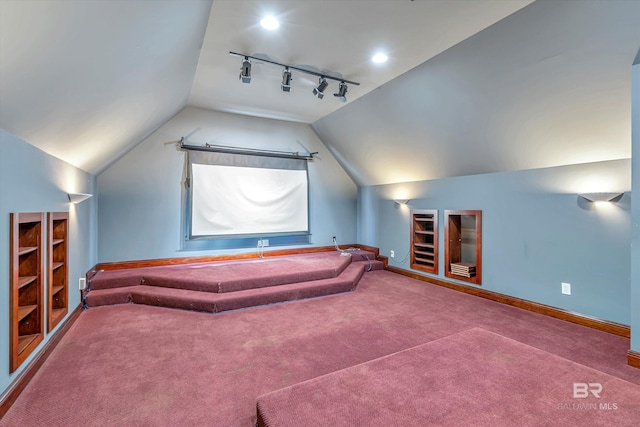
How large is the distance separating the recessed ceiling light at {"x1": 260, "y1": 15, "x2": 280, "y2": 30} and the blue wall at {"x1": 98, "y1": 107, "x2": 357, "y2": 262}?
3.02 meters

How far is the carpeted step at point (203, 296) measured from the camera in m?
3.88

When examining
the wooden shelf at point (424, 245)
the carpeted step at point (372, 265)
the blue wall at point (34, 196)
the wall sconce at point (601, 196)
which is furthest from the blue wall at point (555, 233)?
A: the blue wall at point (34, 196)

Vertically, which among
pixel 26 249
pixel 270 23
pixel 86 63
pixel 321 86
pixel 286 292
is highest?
pixel 270 23

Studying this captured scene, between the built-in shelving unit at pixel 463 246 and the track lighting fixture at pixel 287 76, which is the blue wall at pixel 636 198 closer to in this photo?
the built-in shelving unit at pixel 463 246

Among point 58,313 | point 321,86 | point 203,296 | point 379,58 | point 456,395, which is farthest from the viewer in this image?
point 203,296

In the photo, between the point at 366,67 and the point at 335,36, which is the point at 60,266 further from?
the point at 366,67

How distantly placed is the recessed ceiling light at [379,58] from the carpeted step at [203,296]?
10.2 ft

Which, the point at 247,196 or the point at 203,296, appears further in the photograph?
the point at 247,196

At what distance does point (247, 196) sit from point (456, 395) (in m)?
4.80

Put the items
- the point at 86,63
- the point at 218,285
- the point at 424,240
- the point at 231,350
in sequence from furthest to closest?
the point at 424,240 < the point at 218,285 < the point at 231,350 < the point at 86,63

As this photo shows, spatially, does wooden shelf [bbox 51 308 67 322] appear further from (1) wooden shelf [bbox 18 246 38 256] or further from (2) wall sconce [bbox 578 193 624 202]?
(2) wall sconce [bbox 578 193 624 202]

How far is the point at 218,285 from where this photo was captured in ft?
13.6

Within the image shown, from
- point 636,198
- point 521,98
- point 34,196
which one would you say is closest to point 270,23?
point 34,196

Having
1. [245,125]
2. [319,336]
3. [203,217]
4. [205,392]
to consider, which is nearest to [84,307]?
[203,217]
